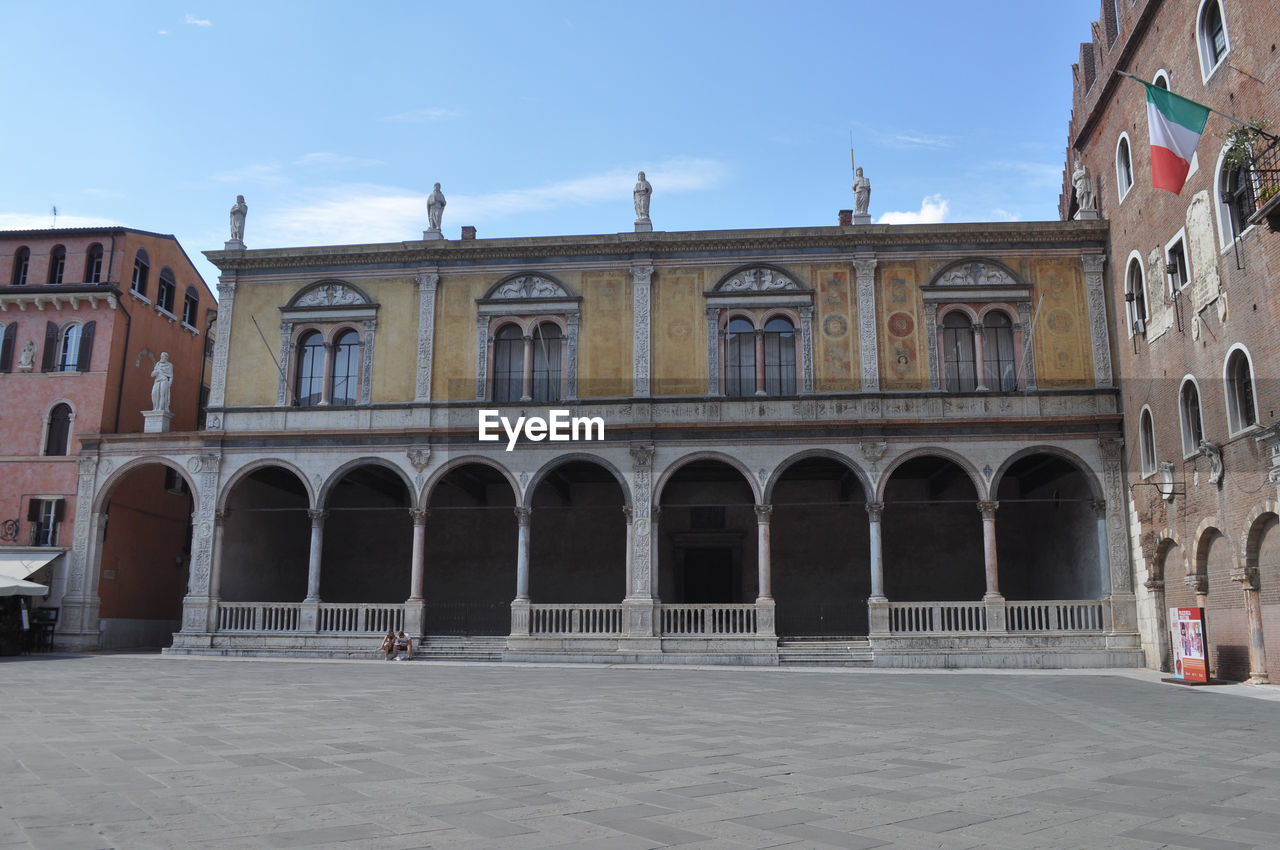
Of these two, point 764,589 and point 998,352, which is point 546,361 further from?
point 998,352

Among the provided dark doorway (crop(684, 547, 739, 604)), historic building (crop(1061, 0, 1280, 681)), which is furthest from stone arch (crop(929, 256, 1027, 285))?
dark doorway (crop(684, 547, 739, 604))

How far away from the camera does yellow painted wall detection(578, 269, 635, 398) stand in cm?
2497

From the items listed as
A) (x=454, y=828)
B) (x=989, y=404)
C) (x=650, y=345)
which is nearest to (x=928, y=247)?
(x=989, y=404)

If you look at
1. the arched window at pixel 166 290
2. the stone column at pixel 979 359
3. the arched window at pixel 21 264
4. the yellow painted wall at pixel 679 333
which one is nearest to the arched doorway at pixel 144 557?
the arched window at pixel 166 290

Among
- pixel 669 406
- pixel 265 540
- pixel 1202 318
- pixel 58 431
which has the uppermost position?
pixel 1202 318

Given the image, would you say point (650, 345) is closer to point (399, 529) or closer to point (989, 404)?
point (989, 404)

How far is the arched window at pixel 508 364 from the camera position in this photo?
25.5m

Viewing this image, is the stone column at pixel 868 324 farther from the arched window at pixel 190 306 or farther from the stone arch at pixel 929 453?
the arched window at pixel 190 306

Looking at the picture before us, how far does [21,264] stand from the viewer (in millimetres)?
28531

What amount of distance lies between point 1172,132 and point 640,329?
12.7 metres

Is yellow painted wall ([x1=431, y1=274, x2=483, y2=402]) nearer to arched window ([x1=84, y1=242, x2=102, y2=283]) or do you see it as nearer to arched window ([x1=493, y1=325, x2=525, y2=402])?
arched window ([x1=493, y1=325, x2=525, y2=402])

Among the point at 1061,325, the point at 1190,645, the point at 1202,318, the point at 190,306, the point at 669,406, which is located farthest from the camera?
the point at 190,306

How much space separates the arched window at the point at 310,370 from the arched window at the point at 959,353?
16135 mm

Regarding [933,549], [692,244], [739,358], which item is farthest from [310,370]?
[933,549]
